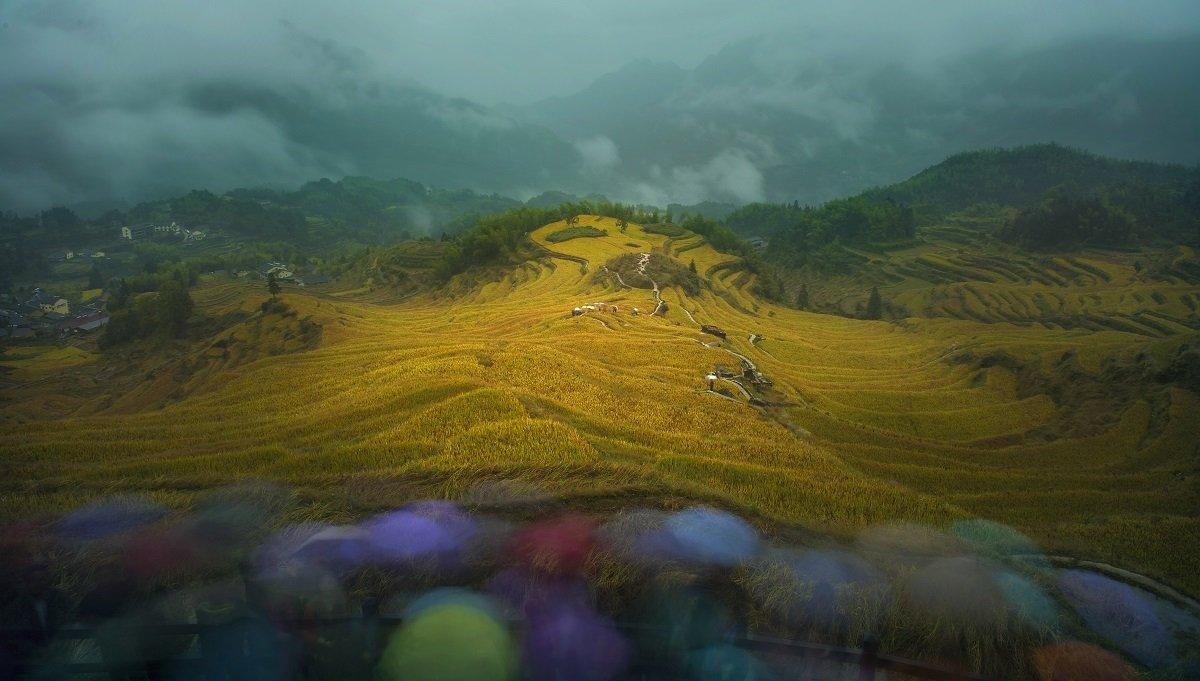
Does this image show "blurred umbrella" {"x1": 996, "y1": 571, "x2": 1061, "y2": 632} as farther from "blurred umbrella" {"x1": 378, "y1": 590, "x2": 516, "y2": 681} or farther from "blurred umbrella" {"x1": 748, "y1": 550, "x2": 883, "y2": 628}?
"blurred umbrella" {"x1": 378, "y1": 590, "x2": 516, "y2": 681}

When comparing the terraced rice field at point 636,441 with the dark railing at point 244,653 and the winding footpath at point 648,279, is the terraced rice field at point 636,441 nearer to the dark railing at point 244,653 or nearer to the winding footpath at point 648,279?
the dark railing at point 244,653

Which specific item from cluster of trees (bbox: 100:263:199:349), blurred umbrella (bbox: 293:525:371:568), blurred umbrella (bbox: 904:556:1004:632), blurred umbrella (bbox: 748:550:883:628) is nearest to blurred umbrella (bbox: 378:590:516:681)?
blurred umbrella (bbox: 293:525:371:568)

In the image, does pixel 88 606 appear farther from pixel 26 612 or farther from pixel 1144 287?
pixel 1144 287

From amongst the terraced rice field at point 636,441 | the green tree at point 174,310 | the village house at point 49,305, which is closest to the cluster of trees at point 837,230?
the terraced rice field at point 636,441

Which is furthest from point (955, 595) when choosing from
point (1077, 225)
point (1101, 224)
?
point (1101, 224)

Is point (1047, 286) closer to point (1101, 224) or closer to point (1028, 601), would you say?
point (1101, 224)

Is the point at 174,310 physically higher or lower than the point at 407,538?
higher
